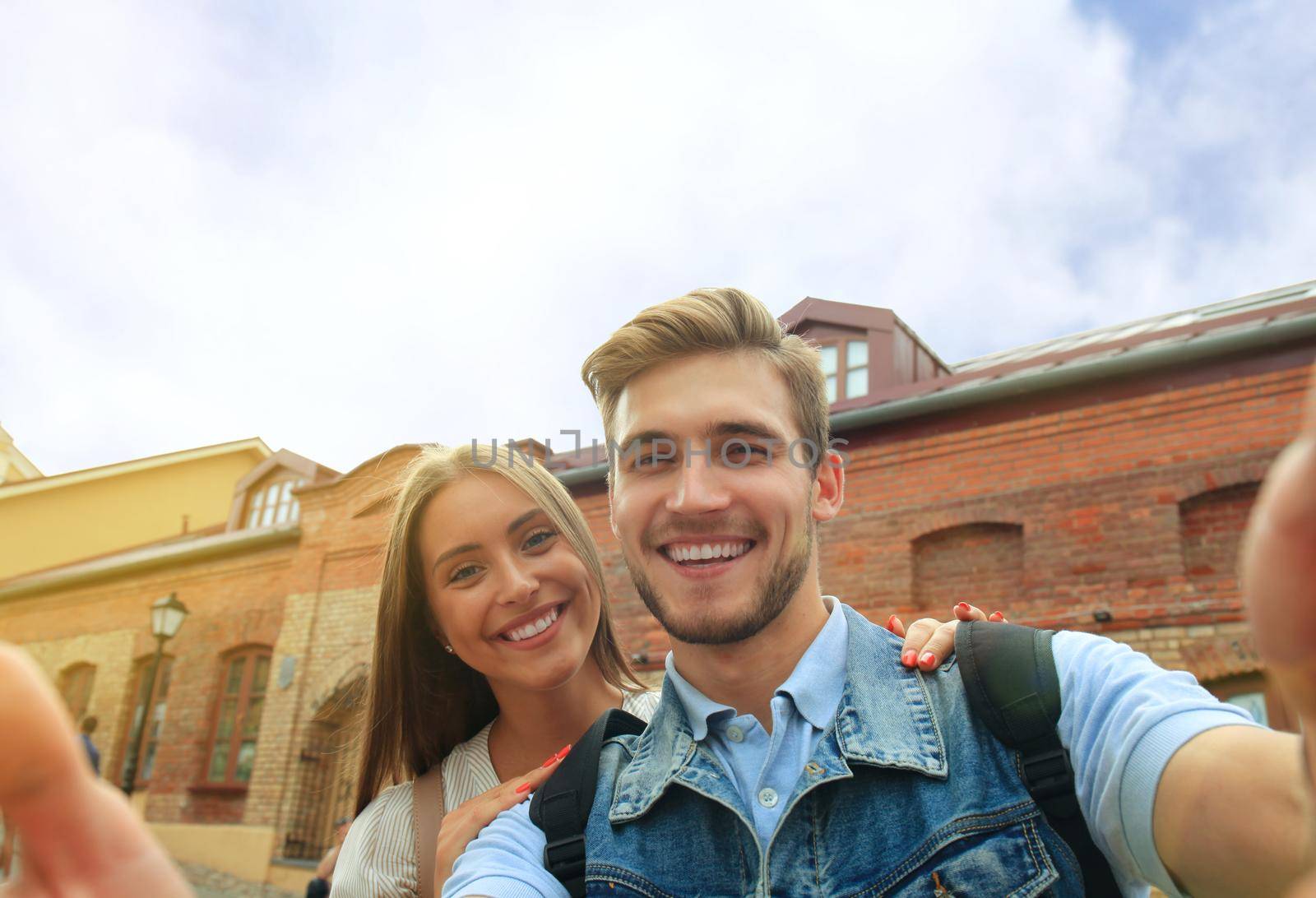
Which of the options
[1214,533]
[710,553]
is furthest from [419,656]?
[1214,533]

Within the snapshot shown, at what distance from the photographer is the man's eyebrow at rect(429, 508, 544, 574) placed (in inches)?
104

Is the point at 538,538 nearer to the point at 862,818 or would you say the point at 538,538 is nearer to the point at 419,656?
the point at 419,656

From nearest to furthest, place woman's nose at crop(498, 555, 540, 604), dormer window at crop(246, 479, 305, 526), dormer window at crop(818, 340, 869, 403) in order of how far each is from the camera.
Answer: woman's nose at crop(498, 555, 540, 604) → dormer window at crop(818, 340, 869, 403) → dormer window at crop(246, 479, 305, 526)

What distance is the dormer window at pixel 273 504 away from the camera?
1602cm

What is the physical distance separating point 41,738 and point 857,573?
846cm

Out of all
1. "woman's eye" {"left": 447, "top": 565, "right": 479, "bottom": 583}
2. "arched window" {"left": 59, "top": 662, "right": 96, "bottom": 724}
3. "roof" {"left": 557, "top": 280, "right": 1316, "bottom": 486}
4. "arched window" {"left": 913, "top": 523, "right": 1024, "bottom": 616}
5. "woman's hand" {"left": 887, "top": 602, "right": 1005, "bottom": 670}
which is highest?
"roof" {"left": 557, "top": 280, "right": 1316, "bottom": 486}

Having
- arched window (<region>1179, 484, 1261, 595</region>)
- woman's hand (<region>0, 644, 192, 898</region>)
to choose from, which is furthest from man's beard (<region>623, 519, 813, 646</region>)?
arched window (<region>1179, 484, 1261, 595</region>)

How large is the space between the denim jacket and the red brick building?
71.3 inches

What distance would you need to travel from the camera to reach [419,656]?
2836 millimetres

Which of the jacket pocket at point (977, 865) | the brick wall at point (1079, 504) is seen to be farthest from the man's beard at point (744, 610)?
the brick wall at point (1079, 504)

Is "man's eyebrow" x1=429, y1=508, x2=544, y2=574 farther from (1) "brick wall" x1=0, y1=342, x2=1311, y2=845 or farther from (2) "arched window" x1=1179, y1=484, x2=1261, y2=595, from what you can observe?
(2) "arched window" x1=1179, y1=484, x2=1261, y2=595

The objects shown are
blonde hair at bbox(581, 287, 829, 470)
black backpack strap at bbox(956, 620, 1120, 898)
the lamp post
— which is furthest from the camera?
the lamp post

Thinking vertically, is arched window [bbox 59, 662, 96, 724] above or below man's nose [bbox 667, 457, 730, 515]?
above

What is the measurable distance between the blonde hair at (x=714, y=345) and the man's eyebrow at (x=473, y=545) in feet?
2.00
